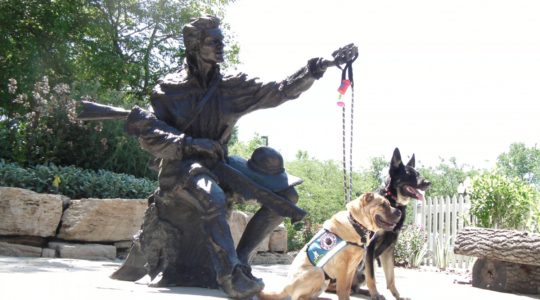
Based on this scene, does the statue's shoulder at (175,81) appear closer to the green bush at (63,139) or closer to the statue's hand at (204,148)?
the statue's hand at (204,148)

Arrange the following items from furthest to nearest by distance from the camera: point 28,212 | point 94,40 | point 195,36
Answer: point 94,40, point 28,212, point 195,36

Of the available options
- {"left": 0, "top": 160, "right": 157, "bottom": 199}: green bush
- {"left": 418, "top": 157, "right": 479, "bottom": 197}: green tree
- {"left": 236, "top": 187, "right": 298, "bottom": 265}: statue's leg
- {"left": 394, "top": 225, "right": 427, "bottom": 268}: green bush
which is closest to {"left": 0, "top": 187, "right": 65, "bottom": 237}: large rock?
{"left": 0, "top": 160, "right": 157, "bottom": 199}: green bush

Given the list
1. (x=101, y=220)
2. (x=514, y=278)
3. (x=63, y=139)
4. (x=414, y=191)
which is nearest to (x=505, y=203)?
(x=514, y=278)

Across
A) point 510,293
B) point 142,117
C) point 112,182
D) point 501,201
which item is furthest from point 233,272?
point 501,201

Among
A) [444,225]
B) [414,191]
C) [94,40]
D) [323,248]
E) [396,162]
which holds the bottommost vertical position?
[323,248]

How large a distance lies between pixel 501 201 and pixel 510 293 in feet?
8.43

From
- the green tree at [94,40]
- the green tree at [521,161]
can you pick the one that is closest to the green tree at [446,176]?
the green tree at [521,161]

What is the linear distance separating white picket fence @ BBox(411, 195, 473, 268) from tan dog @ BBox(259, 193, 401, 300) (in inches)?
303

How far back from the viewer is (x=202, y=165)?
3.75m

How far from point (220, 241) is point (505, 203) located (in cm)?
692

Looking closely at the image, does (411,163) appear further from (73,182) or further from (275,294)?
(73,182)

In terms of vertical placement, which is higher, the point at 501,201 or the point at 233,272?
the point at 501,201

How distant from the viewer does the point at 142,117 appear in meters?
3.79

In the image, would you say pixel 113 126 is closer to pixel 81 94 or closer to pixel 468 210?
pixel 81 94
